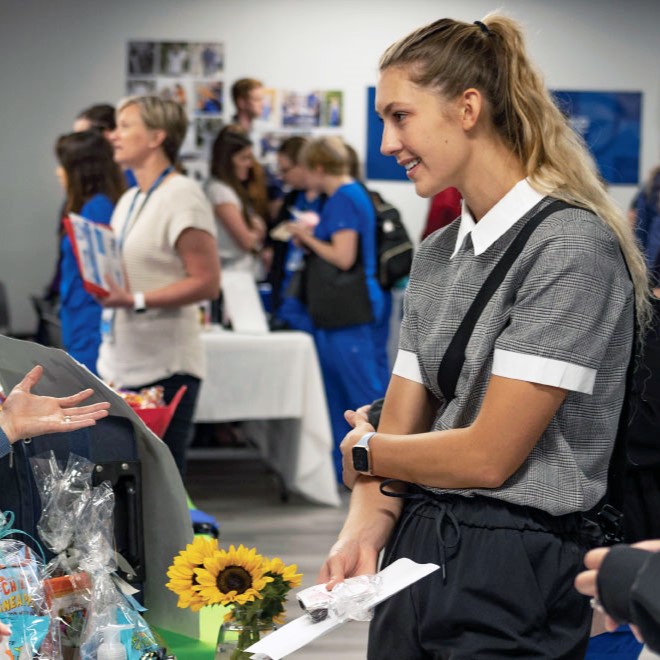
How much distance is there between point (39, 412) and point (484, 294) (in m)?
0.57

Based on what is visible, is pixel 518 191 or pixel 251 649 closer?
pixel 251 649

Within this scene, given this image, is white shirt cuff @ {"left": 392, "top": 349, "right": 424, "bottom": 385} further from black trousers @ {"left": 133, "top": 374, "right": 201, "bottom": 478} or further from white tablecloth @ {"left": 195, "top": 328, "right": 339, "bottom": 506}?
white tablecloth @ {"left": 195, "top": 328, "right": 339, "bottom": 506}

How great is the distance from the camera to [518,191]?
1515 millimetres

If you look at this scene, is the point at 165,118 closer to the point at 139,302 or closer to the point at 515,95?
the point at 139,302

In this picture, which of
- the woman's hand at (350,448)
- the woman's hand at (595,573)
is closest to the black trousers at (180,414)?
the woman's hand at (350,448)

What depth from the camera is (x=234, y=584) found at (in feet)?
4.79

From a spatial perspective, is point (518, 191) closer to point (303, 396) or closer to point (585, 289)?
point (585, 289)

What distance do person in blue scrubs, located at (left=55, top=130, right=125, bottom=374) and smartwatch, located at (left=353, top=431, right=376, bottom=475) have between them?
8.09 feet

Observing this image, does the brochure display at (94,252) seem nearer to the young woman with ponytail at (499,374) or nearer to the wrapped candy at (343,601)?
the young woman with ponytail at (499,374)

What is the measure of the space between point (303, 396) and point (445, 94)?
12.5 feet

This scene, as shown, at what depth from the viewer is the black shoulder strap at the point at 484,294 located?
4.83 feet

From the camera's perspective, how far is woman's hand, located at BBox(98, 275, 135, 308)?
10.7 feet

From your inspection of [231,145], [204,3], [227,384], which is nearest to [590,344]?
[227,384]

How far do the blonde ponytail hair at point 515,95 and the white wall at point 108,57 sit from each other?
593 centimetres
